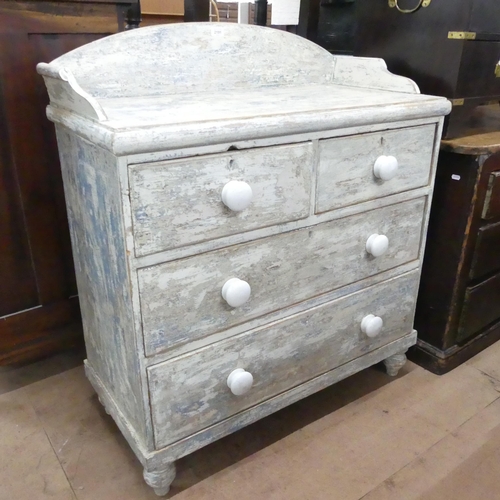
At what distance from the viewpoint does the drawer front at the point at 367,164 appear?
1.01m

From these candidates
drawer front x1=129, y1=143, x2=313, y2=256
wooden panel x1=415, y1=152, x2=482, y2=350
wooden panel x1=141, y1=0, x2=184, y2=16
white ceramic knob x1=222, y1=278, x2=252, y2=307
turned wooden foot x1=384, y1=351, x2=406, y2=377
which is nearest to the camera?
drawer front x1=129, y1=143, x2=313, y2=256

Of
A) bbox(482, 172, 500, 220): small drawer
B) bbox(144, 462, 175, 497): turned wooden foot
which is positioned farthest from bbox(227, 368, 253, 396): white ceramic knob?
bbox(482, 172, 500, 220): small drawer

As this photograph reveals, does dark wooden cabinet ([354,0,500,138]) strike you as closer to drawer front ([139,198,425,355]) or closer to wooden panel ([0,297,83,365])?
drawer front ([139,198,425,355])

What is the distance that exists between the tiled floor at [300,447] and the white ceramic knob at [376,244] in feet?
1.52

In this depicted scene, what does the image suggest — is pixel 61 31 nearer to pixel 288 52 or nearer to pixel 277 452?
pixel 288 52

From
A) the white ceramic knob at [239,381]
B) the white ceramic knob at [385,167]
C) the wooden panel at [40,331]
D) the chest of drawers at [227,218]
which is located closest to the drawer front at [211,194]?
the chest of drawers at [227,218]

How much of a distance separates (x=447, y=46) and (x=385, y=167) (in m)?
0.41

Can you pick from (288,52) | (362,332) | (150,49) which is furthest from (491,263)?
Result: (150,49)

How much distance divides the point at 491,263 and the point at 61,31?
1286 millimetres

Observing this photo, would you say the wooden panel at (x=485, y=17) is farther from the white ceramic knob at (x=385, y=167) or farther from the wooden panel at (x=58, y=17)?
the wooden panel at (x=58, y=17)

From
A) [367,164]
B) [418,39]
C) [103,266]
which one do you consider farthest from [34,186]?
[418,39]

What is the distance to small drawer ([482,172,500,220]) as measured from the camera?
1.29 meters

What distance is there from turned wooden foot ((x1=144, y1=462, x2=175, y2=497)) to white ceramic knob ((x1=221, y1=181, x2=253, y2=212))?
0.57 metres

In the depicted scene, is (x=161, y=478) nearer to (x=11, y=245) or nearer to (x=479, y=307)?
(x=11, y=245)
